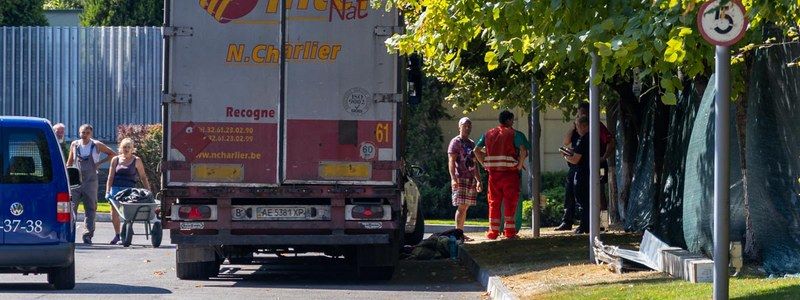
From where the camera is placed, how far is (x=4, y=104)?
32875mm

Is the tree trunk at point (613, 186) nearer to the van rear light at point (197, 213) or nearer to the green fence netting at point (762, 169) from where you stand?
the green fence netting at point (762, 169)

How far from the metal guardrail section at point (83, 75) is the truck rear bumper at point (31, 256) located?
21.0 metres

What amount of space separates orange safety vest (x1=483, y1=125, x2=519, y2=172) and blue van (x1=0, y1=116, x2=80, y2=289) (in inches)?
264

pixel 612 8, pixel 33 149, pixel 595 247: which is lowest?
pixel 595 247

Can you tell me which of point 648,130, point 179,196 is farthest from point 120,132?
point 179,196

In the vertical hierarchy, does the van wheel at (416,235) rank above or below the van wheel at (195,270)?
above

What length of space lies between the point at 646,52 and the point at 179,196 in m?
6.14

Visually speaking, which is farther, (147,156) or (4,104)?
(4,104)

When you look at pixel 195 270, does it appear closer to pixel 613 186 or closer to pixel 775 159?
pixel 775 159

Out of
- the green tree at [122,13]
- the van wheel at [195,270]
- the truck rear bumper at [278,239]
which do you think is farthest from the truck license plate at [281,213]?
the green tree at [122,13]

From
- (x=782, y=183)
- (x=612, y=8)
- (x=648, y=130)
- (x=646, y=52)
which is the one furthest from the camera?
(x=648, y=130)

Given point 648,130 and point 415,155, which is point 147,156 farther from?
point 648,130

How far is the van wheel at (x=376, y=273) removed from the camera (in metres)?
13.9

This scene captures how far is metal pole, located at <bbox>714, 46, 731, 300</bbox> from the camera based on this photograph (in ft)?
27.4
